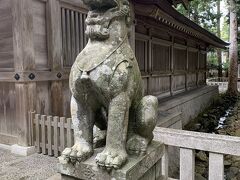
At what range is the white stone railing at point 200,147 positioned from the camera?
288cm

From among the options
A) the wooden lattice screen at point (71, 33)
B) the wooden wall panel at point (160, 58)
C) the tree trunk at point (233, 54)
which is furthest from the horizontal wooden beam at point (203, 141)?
the tree trunk at point (233, 54)

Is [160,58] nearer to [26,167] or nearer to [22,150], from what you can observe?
Result: [22,150]

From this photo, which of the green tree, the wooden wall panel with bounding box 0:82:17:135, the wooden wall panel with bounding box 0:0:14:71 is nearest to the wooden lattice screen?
the wooden wall panel with bounding box 0:0:14:71

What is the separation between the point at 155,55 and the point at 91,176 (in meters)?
7.84

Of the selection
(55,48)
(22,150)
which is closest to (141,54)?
(55,48)

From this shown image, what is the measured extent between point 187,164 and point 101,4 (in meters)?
2.25

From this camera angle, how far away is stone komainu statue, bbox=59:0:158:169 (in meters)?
1.74

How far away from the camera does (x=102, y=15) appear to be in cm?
181

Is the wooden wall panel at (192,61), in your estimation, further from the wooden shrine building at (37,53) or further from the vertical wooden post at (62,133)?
the vertical wooden post at (62,133)

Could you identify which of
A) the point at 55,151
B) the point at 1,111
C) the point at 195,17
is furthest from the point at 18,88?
the point at 195,17

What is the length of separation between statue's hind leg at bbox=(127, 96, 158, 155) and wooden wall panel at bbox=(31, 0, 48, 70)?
3.33 m

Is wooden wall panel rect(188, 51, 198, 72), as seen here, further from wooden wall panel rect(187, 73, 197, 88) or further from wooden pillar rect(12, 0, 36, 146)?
wooden pillar rect(12, 0, 36, 146)

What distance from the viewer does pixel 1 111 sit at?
202 inches

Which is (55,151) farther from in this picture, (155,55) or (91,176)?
(155,55)
